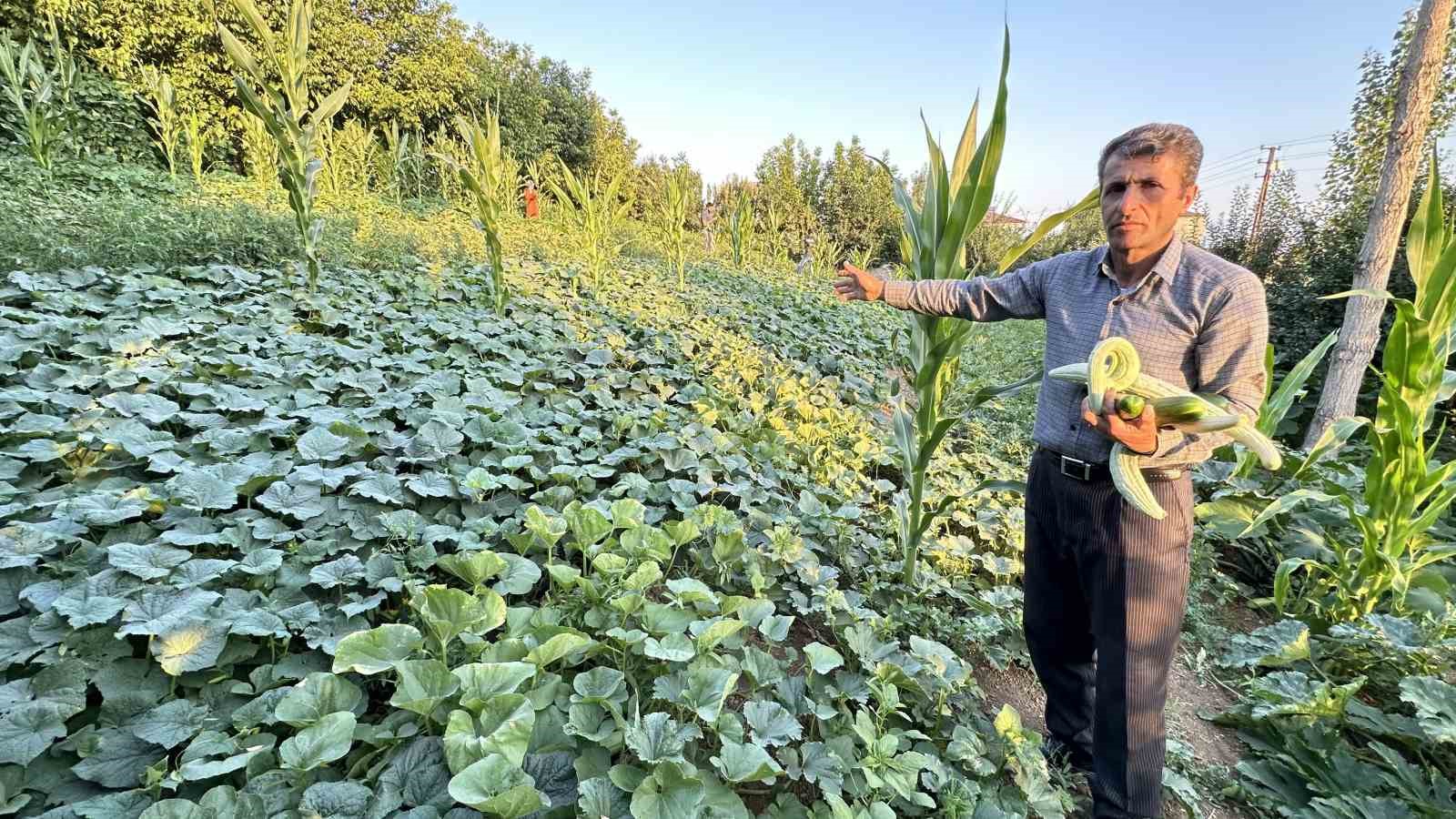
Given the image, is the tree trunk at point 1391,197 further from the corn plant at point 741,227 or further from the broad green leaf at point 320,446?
the corn plant at point 741,227

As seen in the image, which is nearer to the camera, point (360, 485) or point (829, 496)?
point (360, 485)

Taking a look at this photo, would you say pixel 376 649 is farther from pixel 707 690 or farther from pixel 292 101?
pixel 292 101

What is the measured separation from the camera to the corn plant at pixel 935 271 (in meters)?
1.98

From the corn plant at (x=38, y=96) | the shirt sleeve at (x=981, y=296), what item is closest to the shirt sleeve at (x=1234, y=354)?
the shirt sleeve at (x=981, y=296)

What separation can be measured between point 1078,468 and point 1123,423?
369 mm

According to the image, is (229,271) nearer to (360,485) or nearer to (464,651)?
(360,485)

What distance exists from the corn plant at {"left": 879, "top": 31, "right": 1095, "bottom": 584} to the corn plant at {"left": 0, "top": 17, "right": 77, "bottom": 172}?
29.8 feet

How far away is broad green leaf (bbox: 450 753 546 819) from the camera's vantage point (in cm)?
91

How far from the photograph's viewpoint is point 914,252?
234 cm

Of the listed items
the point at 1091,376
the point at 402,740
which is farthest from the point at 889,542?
the point at 402,740

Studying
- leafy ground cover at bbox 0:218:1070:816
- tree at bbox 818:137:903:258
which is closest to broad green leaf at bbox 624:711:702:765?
leafy ground cover at bbox 0:218:1070:816

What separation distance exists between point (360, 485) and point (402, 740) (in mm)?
936

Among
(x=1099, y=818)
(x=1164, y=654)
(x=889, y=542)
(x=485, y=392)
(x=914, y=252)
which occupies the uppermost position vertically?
(x=914, y=252)

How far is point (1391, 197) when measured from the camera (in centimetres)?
334
